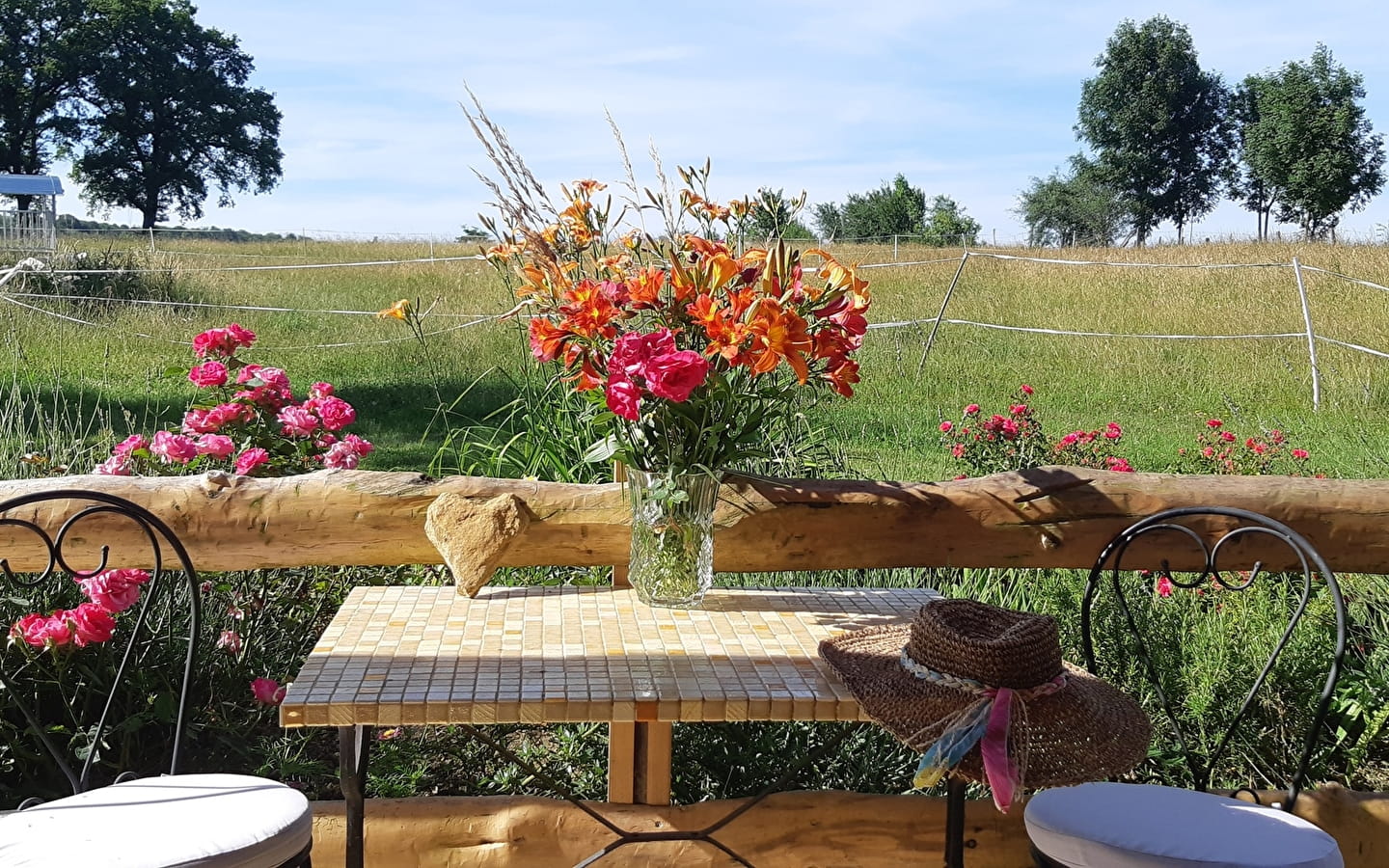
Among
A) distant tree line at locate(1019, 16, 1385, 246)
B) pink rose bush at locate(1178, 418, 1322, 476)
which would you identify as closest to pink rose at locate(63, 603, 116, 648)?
pink rose bush at locate(1178, 418, 1322, 476)

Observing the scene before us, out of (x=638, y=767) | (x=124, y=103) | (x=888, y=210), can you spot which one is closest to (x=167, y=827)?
(x=638, y=767)

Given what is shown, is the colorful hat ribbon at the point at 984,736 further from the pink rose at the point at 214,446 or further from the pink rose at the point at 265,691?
the pink rose at the point at 214,446

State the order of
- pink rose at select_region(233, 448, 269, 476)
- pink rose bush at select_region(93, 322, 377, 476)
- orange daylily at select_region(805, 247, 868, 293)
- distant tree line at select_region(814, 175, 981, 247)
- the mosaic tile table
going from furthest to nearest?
distant tree line at select_region(814, 175, 981, 247) < pink rose bush at select_region(93, 322, 377, 476) < pink rose at select_region(233, 448, 269, 476) < orange daylily at select_region(805, 247, 868, 293) < the mosaic tile table

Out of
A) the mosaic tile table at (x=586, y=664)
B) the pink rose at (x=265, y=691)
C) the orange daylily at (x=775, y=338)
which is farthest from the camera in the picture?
the pink rose at (x=265, y=691)

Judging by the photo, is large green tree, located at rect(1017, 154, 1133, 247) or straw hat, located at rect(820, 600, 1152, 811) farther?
large green tree, located at rect(1017, 154, 1133, 247)

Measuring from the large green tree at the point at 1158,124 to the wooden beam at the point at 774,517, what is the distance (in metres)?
43.4

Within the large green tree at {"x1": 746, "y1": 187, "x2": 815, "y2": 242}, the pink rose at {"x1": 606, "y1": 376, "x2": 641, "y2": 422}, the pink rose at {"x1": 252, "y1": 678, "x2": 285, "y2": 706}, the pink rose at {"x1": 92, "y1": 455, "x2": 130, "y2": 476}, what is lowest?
the pink rose at {"x1": 252, "y1": 678, "x2": 285, "y2": 706}

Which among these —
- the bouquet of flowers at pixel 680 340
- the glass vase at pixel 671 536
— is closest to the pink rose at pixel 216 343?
the bouquet of flowers at pixel 680 340

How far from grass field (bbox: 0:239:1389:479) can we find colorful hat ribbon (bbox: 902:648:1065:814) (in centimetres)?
224

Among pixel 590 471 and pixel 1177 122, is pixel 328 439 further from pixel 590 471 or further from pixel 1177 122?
pixel 1177 122

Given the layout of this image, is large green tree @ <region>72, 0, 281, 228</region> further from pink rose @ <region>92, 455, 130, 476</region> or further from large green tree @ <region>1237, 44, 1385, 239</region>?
Answer: pink rose @ <region>92, 455, 130, 476</region>

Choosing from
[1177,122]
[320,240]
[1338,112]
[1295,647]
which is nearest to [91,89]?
[320,240]

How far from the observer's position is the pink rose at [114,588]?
2221 mm

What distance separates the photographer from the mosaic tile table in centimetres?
151
